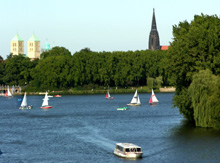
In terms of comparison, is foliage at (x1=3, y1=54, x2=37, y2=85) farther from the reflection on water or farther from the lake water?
the reflection on water

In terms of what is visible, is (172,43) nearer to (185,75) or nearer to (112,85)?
(185,75)

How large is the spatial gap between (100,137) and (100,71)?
113 metres

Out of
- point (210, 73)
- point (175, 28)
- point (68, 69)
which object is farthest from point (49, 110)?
point (68, 69)

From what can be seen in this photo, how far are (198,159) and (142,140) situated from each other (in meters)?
11.7

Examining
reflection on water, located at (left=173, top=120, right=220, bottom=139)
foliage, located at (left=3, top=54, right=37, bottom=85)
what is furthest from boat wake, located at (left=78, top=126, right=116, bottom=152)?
foliage, located at (left=3, top=54, right=37, bottom=85)

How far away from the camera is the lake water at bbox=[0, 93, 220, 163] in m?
55.2

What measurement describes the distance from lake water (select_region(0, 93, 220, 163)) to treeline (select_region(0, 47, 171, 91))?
81.1 metres

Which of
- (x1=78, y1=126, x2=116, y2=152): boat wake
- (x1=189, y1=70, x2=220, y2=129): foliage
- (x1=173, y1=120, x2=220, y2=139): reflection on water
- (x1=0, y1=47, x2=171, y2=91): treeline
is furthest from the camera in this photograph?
(x1=0, y1=47, x2=171, y2=91): treeline

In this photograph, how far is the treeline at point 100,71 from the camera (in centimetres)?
17838

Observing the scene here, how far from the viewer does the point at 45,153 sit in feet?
189

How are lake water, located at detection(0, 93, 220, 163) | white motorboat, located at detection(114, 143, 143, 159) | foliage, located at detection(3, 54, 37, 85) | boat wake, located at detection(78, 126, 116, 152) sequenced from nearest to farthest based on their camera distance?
white motorboat, located at detection(114, 143, 143, 159) → lake water, located at detection(0, 93, 220, 163) → boat wake, located at detection(78, 126, 116, 152) → foliage, located at detection(3, 54, 37, 85)

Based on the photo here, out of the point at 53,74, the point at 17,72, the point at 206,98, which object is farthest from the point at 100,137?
the point at 17,72

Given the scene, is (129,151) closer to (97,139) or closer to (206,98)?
(97,139)

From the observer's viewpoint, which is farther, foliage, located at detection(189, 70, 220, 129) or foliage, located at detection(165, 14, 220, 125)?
foliage, located at detection(165, 14, 220, 125)
